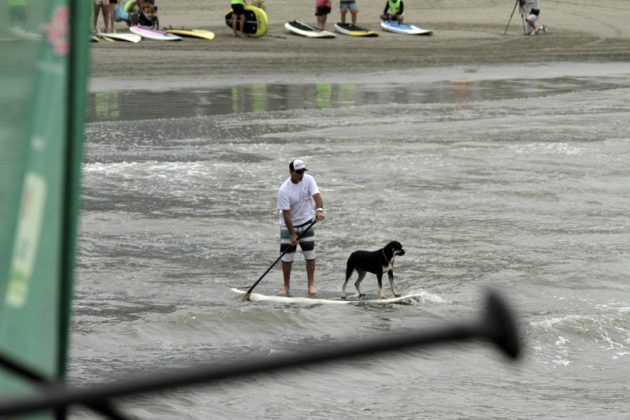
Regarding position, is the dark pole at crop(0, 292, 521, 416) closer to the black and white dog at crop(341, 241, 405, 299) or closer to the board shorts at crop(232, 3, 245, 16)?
the black and white dog at crop(341, 241, 405, 299)

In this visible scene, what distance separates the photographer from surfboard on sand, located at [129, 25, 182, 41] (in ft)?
128

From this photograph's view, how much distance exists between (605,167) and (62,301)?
845 inches

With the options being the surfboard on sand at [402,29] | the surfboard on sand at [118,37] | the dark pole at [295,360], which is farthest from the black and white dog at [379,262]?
the surfboard on sand at [402,29]

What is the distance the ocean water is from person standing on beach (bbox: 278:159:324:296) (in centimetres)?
68

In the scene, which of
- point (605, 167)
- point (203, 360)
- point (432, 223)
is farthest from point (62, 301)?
point (605, 167)

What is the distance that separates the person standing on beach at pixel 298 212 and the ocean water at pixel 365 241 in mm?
681

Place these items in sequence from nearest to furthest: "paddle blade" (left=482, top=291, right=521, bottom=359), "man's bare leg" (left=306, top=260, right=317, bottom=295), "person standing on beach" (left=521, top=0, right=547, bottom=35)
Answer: "paddle blade" (left=482, top=291, right=521, bottom=359)
"man's bare leg" (left=306, top=260, right=317, bottom=295)
"person standing on beach" (left=521, top=0, right=547, bottom=35)

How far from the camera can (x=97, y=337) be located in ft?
41.5

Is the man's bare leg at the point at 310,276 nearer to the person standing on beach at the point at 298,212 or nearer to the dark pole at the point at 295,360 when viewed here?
the person standing on beach at the point at 298,212

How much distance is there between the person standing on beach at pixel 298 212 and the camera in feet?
46.3

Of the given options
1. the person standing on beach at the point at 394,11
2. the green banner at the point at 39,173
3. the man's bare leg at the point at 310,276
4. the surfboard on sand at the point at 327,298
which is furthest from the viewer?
the person standing on beach at the point at 394,11

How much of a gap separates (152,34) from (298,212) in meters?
25.9

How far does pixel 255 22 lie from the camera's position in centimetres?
4084

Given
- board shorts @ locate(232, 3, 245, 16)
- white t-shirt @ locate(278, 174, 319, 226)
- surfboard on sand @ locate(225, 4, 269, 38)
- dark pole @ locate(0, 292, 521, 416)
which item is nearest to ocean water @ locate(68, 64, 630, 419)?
white t-shirt @ locate(278, 174, 319, 226)
